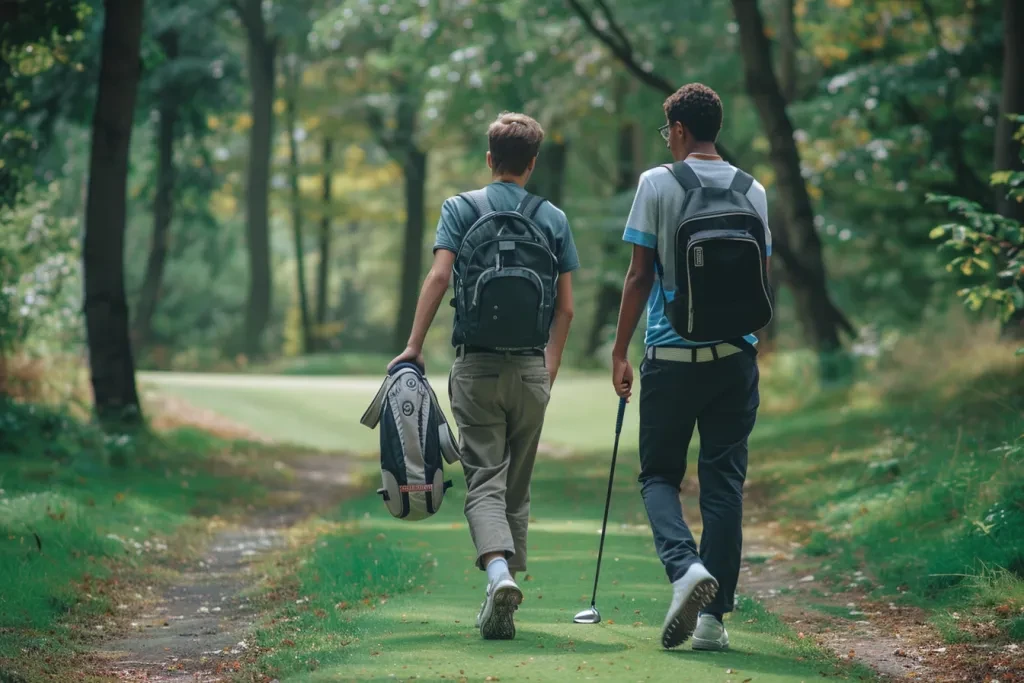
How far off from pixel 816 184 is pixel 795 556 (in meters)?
14.4

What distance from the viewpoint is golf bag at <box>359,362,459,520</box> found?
233 inches

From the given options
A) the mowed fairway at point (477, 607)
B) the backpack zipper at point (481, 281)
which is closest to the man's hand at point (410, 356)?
the backpack zipper at point (481, 281)

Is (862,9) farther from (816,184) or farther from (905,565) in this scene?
(905,565)

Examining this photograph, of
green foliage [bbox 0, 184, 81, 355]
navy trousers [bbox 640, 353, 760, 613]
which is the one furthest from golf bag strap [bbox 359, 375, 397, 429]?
green foliage [bbox 0, 184, 81, 355]

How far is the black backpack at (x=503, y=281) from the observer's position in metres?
5.79

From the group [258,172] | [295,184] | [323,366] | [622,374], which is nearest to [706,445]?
[622,374]

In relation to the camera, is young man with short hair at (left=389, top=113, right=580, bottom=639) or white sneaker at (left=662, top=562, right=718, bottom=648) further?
young man with short hair at (left=389, top=113, right=580, bottom=639)

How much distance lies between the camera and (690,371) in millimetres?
5738

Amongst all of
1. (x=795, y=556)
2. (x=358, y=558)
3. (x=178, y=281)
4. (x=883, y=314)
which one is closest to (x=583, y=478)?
(x=795, y=556)

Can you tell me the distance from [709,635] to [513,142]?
91.0 inches

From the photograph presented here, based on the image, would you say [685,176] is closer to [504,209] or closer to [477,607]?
[504,209]

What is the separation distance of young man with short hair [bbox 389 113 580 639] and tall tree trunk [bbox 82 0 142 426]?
8888 mm

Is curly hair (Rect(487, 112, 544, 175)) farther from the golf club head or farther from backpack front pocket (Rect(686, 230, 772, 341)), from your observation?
the golf club head

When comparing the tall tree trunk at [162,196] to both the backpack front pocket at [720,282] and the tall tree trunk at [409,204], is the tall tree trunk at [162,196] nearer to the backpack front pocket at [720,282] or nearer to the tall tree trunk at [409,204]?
the tall tree trunk at [409,204]
